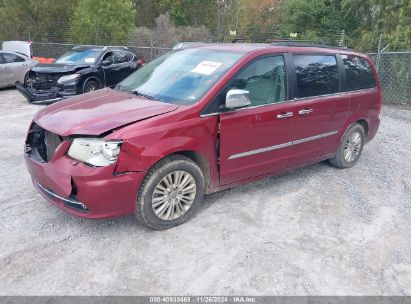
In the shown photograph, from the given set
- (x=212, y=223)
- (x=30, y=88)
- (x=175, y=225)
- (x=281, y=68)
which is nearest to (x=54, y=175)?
(x=175, y=225)

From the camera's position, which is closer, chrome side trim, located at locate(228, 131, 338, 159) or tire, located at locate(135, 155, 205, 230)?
tire, located at locate(135, 155, 205, 230)

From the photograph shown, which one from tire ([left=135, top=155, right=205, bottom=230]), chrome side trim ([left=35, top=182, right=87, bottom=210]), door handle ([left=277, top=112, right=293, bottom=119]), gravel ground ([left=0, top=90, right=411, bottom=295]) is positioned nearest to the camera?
gravel ground ([left=0, top=90, right=411, bottom=295])

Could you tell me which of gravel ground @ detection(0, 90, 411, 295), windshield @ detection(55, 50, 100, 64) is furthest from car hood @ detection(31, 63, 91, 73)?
gravel ground @ detection(0, 90, 411, 295)

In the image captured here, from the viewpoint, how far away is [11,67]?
42.3 ft

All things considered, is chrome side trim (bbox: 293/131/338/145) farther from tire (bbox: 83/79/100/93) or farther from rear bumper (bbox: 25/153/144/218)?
tire (bbox: 83/79/100/93)

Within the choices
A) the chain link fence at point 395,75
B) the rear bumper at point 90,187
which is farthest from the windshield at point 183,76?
the chain link fence at point 395,75

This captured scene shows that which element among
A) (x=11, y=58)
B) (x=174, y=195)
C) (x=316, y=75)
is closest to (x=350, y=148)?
(x=316, y=75)

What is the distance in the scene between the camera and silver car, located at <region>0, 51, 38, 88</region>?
12.7 m

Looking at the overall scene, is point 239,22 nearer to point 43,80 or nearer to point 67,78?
point 43,80

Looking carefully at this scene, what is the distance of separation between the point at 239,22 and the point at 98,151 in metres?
24.7

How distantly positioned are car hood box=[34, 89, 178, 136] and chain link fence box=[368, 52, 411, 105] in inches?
369

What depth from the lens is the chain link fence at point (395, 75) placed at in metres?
11.1

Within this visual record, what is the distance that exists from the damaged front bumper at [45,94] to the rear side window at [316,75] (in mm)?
7125

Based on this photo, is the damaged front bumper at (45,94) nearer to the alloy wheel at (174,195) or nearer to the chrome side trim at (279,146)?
the chrome side trim at (279,146)
